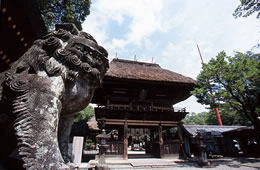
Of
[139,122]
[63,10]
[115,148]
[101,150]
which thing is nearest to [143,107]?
[139,122]

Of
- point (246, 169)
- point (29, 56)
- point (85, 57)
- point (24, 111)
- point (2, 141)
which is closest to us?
point (24, 111)

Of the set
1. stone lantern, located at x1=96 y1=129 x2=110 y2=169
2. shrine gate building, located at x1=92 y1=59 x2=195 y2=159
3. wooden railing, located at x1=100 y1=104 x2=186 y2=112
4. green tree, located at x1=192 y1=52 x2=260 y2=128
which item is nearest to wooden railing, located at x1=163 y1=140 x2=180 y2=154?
shrine gate building, located at x1=92 y1=59 x2=195 y2=159

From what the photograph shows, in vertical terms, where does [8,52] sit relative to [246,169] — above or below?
above

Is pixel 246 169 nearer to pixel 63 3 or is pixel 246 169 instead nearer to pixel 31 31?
pixel 31 31

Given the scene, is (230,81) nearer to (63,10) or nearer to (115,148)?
(115,148)

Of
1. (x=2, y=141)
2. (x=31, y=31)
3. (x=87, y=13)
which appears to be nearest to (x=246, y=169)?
(x=2, y=141)

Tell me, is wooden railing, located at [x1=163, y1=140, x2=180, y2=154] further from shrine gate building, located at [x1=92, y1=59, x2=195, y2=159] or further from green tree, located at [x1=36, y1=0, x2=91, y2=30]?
green tree, located at [x1=36, y1=0, x2=91, y2=30]

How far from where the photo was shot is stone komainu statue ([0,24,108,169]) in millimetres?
1068

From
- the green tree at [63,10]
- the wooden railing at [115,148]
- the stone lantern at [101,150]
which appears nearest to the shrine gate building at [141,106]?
the wooden railing at [115,148]

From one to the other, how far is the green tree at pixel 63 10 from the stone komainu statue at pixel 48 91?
681 centimetres

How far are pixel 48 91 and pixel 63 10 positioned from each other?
8616mm

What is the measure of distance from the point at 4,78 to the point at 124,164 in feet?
23.0

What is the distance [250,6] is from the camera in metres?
6.83

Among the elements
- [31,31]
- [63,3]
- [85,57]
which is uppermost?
[63,3]
